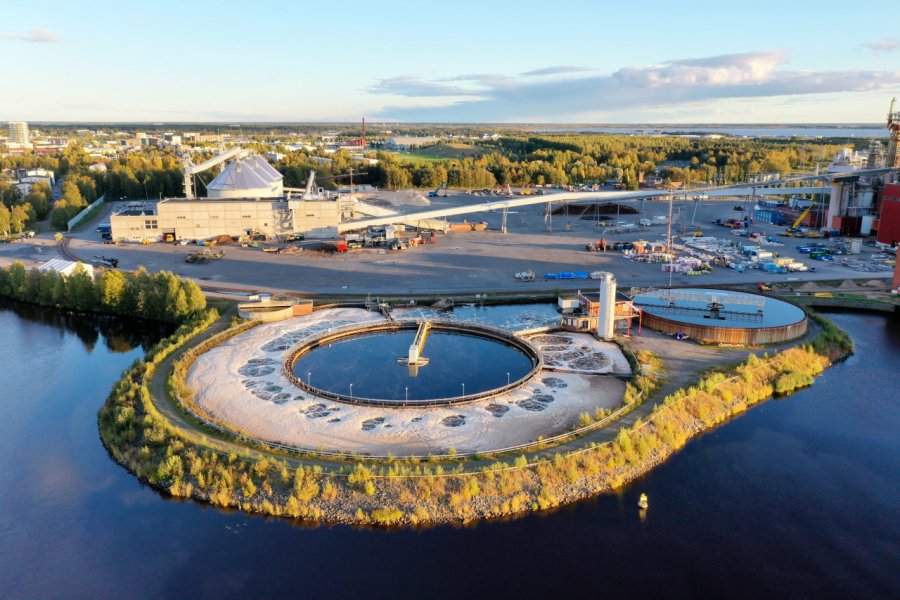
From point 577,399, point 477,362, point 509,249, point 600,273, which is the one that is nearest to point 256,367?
point 477,362

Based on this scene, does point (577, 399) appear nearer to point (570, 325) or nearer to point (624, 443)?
point (624, 443)

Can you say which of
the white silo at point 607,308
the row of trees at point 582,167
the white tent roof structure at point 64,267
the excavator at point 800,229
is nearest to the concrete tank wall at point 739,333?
the white silo at point 607,308

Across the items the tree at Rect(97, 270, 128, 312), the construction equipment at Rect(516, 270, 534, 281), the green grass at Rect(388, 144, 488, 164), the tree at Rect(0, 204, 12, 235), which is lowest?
the tree at Rect(97, 270, 128, 312)

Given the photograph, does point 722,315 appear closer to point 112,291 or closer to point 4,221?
point 112,291

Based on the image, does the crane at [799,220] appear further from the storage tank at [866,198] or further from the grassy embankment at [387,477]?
the grassy embankment at [387,477]

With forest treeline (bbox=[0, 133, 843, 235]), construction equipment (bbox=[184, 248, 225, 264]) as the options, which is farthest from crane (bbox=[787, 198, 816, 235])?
construction equipment (bbox=[184, 248, 225, 264])

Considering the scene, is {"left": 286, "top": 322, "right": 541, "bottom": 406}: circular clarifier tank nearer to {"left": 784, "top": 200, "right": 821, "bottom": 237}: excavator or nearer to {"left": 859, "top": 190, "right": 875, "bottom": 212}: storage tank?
{"left": 784, "top": 200, "right": 821, "bottom": 237}: excavator

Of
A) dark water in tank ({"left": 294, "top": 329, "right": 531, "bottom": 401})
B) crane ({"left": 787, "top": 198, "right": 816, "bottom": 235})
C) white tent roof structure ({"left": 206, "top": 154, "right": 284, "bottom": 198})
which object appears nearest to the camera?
dark water in tank ({"left": 294, "top": 329, "right": 531, "bottom": 401})
